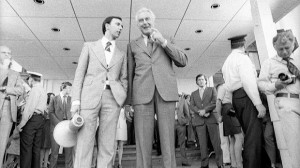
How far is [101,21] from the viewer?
4336 millimetres

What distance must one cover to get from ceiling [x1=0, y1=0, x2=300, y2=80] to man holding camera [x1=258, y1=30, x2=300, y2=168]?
7.22 feet

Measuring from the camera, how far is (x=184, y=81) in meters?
9.15

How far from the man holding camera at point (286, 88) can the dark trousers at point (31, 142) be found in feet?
9.39

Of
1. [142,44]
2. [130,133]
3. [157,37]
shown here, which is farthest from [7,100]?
[130,133]

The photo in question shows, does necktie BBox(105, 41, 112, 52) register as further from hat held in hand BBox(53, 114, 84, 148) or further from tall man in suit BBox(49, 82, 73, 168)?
tall man in suit BBox(49, 82, 73, 168)

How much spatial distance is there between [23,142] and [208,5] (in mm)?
3523

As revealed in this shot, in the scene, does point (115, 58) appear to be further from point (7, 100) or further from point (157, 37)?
point (7, 100)

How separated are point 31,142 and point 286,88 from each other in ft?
10.0

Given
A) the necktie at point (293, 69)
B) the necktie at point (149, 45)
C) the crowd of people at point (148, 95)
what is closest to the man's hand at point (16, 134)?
the crowd of people at point (148, 95)

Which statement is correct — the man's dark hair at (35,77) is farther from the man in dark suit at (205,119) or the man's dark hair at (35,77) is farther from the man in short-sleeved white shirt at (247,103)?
the man in short-sleeved white shirt at (247,103)

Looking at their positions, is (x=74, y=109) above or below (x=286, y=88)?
below

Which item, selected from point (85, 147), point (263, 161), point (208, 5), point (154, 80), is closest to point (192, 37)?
point (208, 5)

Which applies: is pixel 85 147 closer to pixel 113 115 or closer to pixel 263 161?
pixel 113 115

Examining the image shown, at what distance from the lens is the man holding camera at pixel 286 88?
1707 mm
